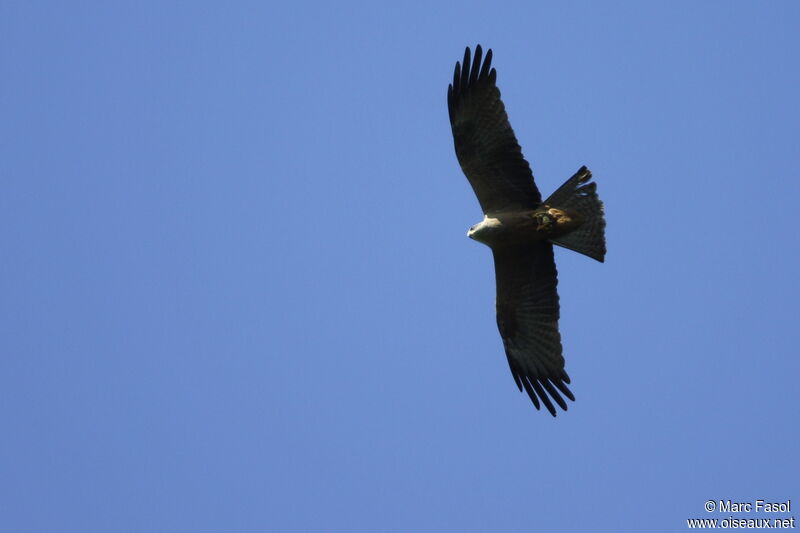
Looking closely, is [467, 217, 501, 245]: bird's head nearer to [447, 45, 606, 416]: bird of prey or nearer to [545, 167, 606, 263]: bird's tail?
[447, 45, 606, 416]: bird of prey

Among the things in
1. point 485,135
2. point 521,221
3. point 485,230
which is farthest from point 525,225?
point 485,135

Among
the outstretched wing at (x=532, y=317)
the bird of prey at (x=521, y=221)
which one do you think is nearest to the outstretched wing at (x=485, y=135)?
the bird of prey at (x=521, y=221)

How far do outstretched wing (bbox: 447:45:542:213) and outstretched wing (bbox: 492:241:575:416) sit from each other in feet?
2.04

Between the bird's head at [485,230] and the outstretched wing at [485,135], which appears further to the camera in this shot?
the bird's head at [485,230]

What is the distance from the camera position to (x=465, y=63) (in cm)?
1001

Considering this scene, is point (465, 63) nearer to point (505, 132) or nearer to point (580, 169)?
point (505, 132)

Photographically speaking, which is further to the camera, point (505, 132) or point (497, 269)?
point (497, 269)

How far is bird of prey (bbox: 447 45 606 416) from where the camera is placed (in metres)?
9.99

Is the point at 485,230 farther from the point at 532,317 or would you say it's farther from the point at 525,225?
the point at 532,317

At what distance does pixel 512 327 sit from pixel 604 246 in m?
1.30

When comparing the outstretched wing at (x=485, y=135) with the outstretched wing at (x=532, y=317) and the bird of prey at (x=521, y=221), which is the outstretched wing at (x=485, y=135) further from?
the outstretched wing at (x=532, y=317)

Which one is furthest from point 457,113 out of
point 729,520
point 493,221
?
point 729,520

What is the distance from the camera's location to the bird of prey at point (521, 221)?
32.8ft

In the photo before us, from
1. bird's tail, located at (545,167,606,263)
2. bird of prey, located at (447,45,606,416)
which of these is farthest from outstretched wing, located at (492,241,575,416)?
bird's tail, located at (545,167,606,263)
